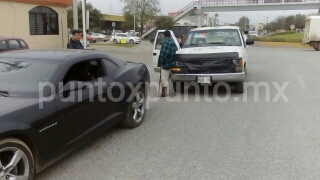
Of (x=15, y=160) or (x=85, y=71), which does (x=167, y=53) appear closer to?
(x=85, y=71)

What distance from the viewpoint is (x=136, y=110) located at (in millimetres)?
5797

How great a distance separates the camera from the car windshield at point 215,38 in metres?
9.12

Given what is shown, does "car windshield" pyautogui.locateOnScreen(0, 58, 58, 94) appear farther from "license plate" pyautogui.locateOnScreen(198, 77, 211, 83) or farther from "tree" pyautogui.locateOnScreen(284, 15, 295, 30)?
"tree" pyautogui.locateOnScreen(284, 15, 295, 30)

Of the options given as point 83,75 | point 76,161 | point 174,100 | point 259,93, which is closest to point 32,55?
point 83,75

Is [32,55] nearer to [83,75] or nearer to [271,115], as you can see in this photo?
[83,75]

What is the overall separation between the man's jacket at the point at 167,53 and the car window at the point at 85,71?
10.2 feet

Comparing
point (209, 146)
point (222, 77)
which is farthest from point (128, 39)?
point (209, 146)

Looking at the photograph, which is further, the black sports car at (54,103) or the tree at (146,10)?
the tree at (146,10)

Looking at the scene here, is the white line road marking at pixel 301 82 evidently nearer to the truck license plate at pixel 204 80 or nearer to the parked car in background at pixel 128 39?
the truck license plate at pixel 204 80

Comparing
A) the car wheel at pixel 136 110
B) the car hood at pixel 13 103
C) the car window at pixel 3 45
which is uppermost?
the car window at pixel 3 45

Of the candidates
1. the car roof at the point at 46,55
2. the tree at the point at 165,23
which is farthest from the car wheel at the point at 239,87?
the tree at the point at 165,23

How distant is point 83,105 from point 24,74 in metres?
0.86

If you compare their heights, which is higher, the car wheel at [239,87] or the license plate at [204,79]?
the license plate at [204,79]

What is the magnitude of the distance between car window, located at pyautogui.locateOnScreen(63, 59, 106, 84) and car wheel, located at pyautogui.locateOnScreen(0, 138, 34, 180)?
3.60 feet
